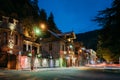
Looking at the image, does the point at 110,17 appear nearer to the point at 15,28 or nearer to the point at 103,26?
the point at 103,26

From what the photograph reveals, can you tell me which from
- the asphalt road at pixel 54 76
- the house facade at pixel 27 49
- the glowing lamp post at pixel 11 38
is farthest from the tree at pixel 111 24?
the glowing lamp post at pixel 11 38

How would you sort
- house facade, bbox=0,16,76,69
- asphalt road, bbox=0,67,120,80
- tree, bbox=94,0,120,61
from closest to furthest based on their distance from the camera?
1. tree, bbox=94,0,120,61
2. asphalt road, bbox=0,67,120,80
3. house facade, bbox=0,16,76,69

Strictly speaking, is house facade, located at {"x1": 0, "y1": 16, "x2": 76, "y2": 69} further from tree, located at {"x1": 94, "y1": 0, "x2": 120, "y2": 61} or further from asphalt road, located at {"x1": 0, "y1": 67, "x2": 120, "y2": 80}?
tree, located at {"x1": 94, "y1": 0, "x2": 120, "y2": 61}

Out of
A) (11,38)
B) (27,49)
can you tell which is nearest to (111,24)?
(11,38)

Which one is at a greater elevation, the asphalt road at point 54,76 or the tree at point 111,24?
the tree at point 111,24

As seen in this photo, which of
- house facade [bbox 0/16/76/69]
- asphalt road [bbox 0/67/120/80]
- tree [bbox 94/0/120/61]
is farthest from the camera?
house facade [bbox 0/16/76/69]

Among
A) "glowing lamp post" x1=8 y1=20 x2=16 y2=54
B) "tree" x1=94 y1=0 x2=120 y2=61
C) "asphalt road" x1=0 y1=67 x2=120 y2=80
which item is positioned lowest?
"asphalt road" x1=0 y1=67 x2=120 y2=80

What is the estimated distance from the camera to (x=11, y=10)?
75.0 meters

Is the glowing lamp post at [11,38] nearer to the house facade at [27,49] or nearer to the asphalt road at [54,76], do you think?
the house facade at [27,49]

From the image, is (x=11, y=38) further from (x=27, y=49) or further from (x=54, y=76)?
(x=54, y=76)

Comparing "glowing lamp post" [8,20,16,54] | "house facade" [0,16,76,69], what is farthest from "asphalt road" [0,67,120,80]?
"glowing lamp post" [8,20,16,54]

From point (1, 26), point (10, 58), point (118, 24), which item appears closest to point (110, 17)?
point (118, 24)

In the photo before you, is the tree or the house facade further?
the house facade

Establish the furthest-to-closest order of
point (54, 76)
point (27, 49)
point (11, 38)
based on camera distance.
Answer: point (27, 49) → point (11, 38) → point (54, 76)
